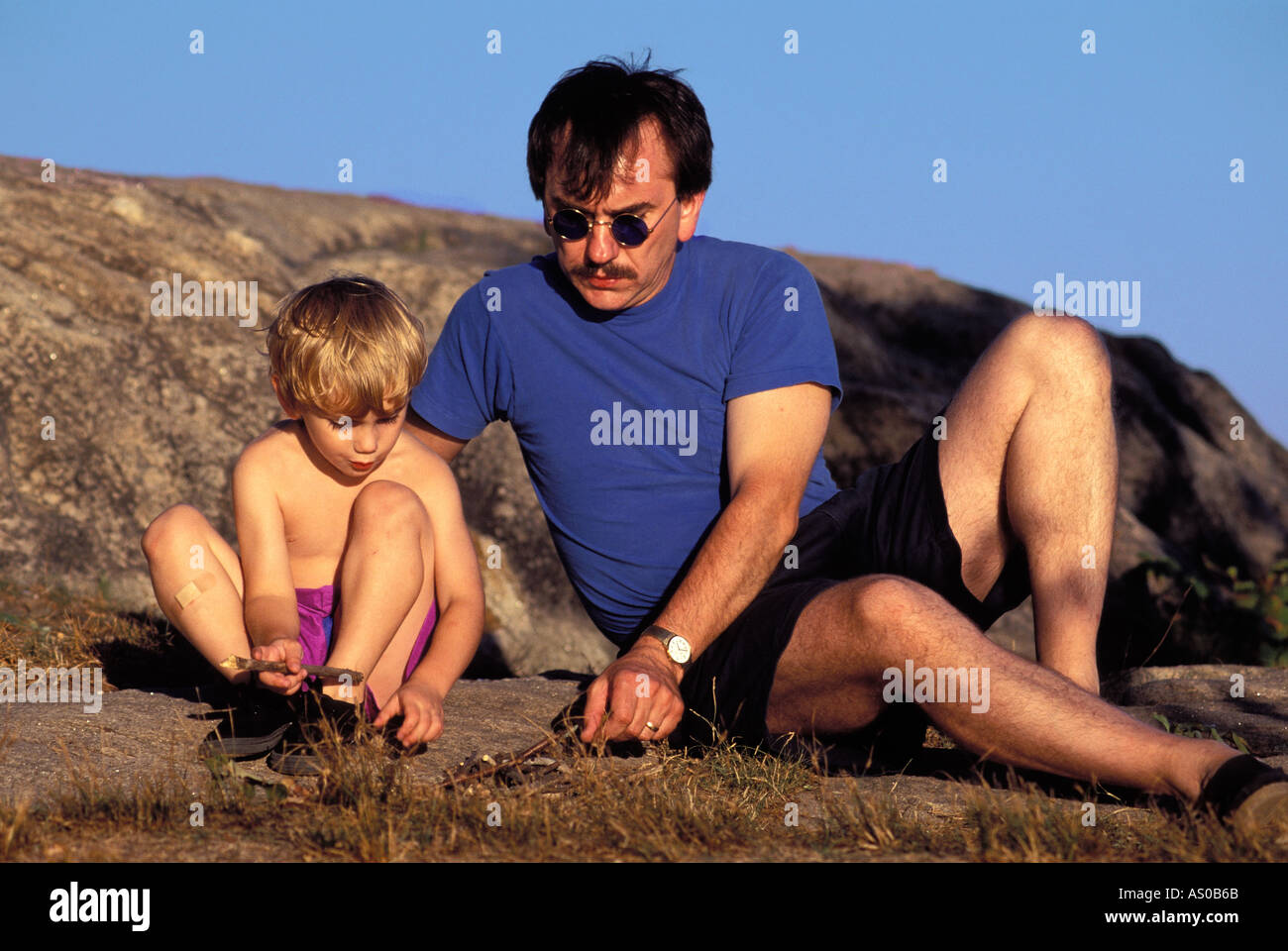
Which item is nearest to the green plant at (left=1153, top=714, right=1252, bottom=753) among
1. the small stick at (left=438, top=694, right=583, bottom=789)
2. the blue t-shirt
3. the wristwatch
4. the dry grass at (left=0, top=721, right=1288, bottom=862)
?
the dry grass at (left=0, top=721, right=1288, bottom=862)

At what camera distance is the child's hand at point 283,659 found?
274 centimetres

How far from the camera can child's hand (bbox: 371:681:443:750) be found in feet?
9.42

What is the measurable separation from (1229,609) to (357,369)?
5.53 meters

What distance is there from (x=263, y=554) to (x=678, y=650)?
1.09m

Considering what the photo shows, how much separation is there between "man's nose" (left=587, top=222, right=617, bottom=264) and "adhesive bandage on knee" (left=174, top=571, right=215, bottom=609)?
1345mm

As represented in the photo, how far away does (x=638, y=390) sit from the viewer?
354 cm

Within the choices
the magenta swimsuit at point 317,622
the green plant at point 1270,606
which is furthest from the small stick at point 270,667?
the green plant at point 1270,606

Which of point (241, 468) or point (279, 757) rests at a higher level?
point (241, 468)

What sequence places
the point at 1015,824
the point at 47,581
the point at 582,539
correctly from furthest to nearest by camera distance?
the point at 47,581 < the point at 582,539 < the point at 1015,824

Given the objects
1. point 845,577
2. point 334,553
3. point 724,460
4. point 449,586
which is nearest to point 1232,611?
point 845,577

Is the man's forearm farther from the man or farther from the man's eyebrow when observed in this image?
the man's eyebrow

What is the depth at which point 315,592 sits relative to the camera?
129 inches
